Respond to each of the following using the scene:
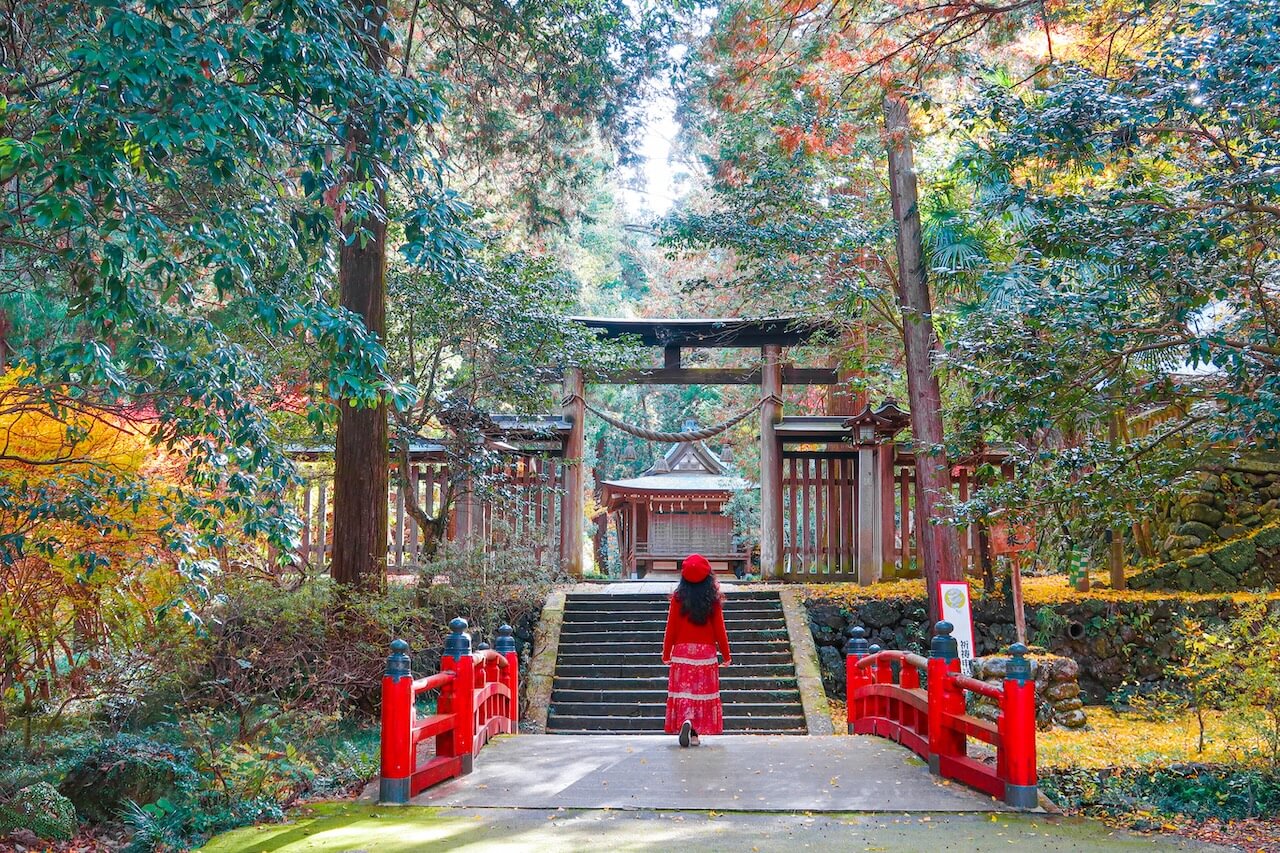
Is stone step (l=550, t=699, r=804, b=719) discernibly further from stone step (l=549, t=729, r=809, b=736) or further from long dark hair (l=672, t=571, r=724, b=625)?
long dark hair (l=672, t=571, r=724, b=625)

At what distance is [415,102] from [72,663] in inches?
240

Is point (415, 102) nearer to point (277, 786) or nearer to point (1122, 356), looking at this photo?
point (277, 786)

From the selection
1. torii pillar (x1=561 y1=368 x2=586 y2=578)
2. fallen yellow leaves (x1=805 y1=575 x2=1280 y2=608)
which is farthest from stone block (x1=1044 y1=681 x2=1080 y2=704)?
torii pillar (x1=561 y1=368 x2=586 y2=578)

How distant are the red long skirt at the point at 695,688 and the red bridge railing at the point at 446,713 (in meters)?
1.45

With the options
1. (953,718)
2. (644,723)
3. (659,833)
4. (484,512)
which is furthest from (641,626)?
(659,833)

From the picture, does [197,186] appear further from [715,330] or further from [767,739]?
[715,330]

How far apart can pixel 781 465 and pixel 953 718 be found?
346 inches

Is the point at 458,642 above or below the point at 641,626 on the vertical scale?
above

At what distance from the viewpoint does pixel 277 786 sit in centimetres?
614

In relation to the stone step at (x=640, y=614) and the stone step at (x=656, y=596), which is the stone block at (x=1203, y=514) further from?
the stone step at (x=640, y=614)

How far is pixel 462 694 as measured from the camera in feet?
22.3

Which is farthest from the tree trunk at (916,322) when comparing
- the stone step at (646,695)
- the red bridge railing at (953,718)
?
the red bridge railing at (953,718)

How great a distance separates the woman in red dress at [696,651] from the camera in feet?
26.7

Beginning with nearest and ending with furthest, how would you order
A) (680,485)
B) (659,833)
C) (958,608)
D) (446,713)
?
1. (659,833)
2. (446,713)
3. (958,608)
4. (680,485)
